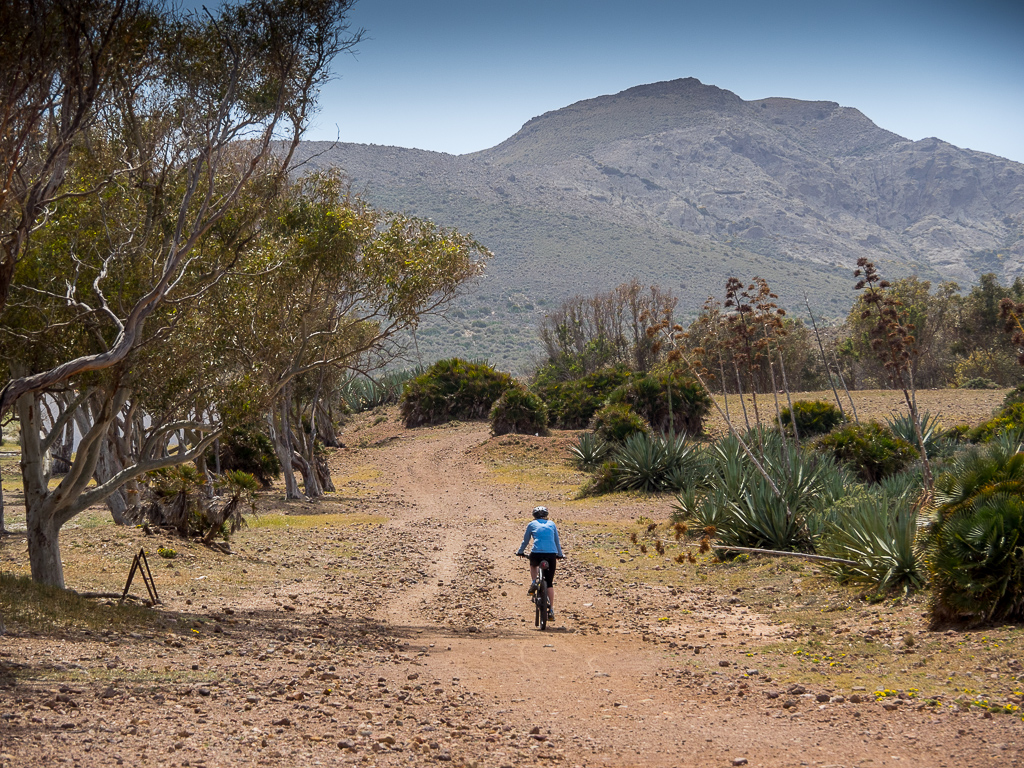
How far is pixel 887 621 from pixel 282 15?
10.1 metres

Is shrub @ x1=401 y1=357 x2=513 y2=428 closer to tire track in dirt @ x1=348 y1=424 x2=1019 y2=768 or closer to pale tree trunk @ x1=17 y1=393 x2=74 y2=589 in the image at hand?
tire track in dirt @ x1=348 y1=424 x2=1019 y2=768

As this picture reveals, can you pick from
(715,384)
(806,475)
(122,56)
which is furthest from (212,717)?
(715,384)

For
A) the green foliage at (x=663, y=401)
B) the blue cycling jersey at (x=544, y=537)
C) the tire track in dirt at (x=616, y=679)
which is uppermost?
the green foliage at (x=663, y=401)

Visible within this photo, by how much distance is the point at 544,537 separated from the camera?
11.2m

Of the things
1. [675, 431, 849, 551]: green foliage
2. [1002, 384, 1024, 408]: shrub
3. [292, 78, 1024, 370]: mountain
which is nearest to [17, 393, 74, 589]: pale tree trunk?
[675, 431, 849, 551]: green foliage

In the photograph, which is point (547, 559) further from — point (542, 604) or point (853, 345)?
point (853, 345)

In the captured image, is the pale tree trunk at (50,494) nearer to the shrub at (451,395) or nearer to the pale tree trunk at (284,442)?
the pale tree trunk at (284,442)

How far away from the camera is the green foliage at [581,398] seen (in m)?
41.3

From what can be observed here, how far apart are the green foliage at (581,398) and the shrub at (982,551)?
31.9 metres

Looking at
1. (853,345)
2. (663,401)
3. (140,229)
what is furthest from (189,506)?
(853,345)

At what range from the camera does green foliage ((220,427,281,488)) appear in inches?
1141

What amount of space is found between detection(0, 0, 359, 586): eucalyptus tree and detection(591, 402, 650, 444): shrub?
61.5ft

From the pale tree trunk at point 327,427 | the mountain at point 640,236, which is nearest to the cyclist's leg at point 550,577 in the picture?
the pale tree trunk at point 327,427

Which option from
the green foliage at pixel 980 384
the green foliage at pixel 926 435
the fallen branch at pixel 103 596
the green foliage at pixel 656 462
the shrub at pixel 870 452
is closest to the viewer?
the fallen branch at pixel 103 596
